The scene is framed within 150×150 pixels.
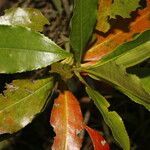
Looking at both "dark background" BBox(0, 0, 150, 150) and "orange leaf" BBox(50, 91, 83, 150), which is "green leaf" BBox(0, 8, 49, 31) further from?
"dark background" BBox(0, 0, 150, 150)

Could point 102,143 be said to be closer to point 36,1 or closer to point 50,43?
point 50,43

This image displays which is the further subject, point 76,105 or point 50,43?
point 76,105

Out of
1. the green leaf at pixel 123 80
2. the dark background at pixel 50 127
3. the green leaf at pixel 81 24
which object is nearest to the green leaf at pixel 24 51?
the green leaf at pixel 81 24

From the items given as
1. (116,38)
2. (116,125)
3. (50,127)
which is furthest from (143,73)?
(50,127)

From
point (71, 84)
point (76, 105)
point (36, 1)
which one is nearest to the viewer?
point (76, 105)

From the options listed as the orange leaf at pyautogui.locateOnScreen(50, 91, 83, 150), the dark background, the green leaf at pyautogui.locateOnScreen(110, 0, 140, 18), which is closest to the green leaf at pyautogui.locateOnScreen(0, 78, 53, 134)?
the orange leaf at pyautogui.locateOnScreen(50, 91, 83, 150)

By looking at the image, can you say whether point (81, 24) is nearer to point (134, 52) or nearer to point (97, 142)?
point (134, 52)

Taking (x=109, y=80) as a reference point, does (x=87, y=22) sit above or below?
above

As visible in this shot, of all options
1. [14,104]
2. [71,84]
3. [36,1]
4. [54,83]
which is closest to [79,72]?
[54,83]
